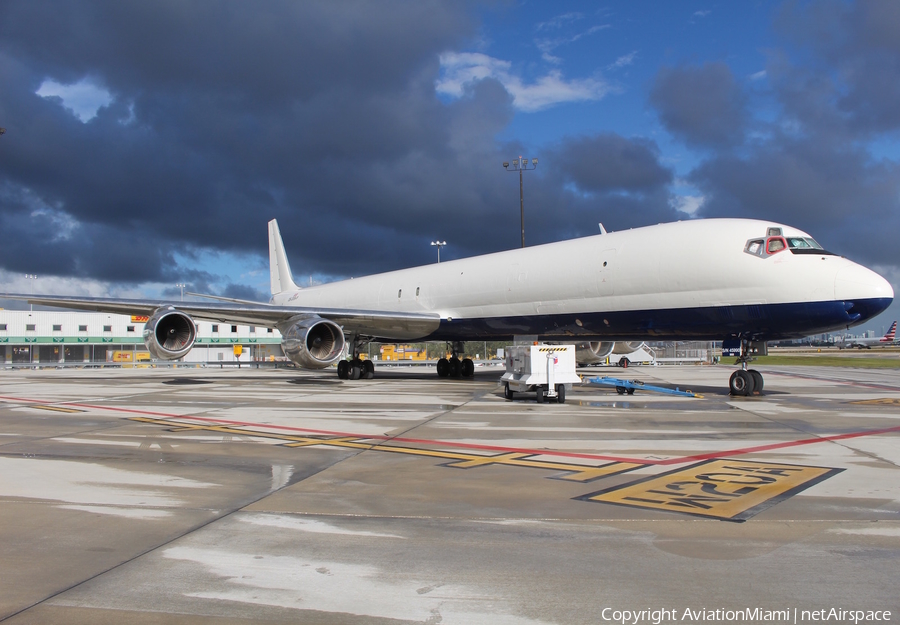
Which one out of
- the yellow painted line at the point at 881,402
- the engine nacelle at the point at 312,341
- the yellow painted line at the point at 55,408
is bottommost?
the yellow painted line at the point at 881,402

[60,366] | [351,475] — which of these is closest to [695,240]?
[351,475]

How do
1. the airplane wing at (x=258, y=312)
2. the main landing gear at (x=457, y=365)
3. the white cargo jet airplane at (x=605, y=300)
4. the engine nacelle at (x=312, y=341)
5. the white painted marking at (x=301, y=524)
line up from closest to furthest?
the white painted marking at (x=301, y=524) → the white cargo jet airplane at (x=605, y=300) → the engine nacelle at (x=312, y=341) → the airplane wing at (x=258, y=312) → the main landing gear at (x=457, y=365)

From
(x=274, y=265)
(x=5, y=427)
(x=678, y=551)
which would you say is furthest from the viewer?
(x=274, y=265)

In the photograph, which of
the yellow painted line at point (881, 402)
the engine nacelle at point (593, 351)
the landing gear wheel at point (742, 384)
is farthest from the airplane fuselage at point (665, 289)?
the engine nacelle at point (593, 351)

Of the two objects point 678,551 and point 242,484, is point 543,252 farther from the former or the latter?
point 678,551

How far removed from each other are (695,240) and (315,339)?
41.0ft

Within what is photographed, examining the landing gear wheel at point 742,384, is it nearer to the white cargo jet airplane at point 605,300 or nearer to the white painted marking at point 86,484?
the white cargo jet airplane at point 605,300

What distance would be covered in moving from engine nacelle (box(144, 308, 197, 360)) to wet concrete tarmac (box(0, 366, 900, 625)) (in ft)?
35.5

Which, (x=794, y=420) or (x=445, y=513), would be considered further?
(x=794, y=420)

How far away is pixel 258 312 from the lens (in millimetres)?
21594

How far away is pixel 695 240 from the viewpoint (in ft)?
51.5

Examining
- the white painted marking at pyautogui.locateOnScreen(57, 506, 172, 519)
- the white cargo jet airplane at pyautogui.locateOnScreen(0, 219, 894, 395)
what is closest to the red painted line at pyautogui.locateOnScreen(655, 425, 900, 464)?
the white cargo jet airplane at pyautogui.locateOnScreen(0, 219, 894, 395)

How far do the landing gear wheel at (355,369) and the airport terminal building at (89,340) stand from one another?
115 ft

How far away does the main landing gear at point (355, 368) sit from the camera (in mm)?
25766
